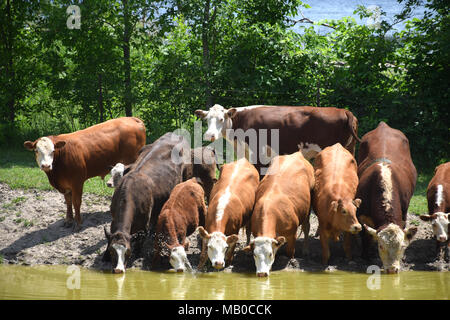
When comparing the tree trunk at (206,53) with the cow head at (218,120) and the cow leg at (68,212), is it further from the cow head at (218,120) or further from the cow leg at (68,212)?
the cow leg at (68,212)

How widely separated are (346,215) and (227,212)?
170cm

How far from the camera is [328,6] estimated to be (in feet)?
68.9

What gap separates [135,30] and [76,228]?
23.3ft

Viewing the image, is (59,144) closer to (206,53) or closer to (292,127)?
(292,127)

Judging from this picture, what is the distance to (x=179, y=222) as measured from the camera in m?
8.75

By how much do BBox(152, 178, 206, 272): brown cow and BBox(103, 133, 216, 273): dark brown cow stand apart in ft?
1.29

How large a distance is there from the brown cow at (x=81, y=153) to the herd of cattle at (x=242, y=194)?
0.7 inches

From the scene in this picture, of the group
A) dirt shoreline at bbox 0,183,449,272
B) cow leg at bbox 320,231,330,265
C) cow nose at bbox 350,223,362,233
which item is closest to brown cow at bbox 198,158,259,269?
dirt shoreline at bbox 0,183,449,272

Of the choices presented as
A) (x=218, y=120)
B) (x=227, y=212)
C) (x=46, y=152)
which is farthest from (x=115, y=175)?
(x=218, y=120)

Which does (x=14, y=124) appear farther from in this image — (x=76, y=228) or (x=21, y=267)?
(x=21, y=267)

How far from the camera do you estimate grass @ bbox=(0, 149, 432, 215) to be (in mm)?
11789

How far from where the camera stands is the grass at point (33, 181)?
11789 mm

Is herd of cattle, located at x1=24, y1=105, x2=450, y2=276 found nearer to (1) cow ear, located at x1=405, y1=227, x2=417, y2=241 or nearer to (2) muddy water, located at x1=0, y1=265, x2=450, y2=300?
(1) cow ear, located at x1=405, y1=227, x2=417, y2=241
